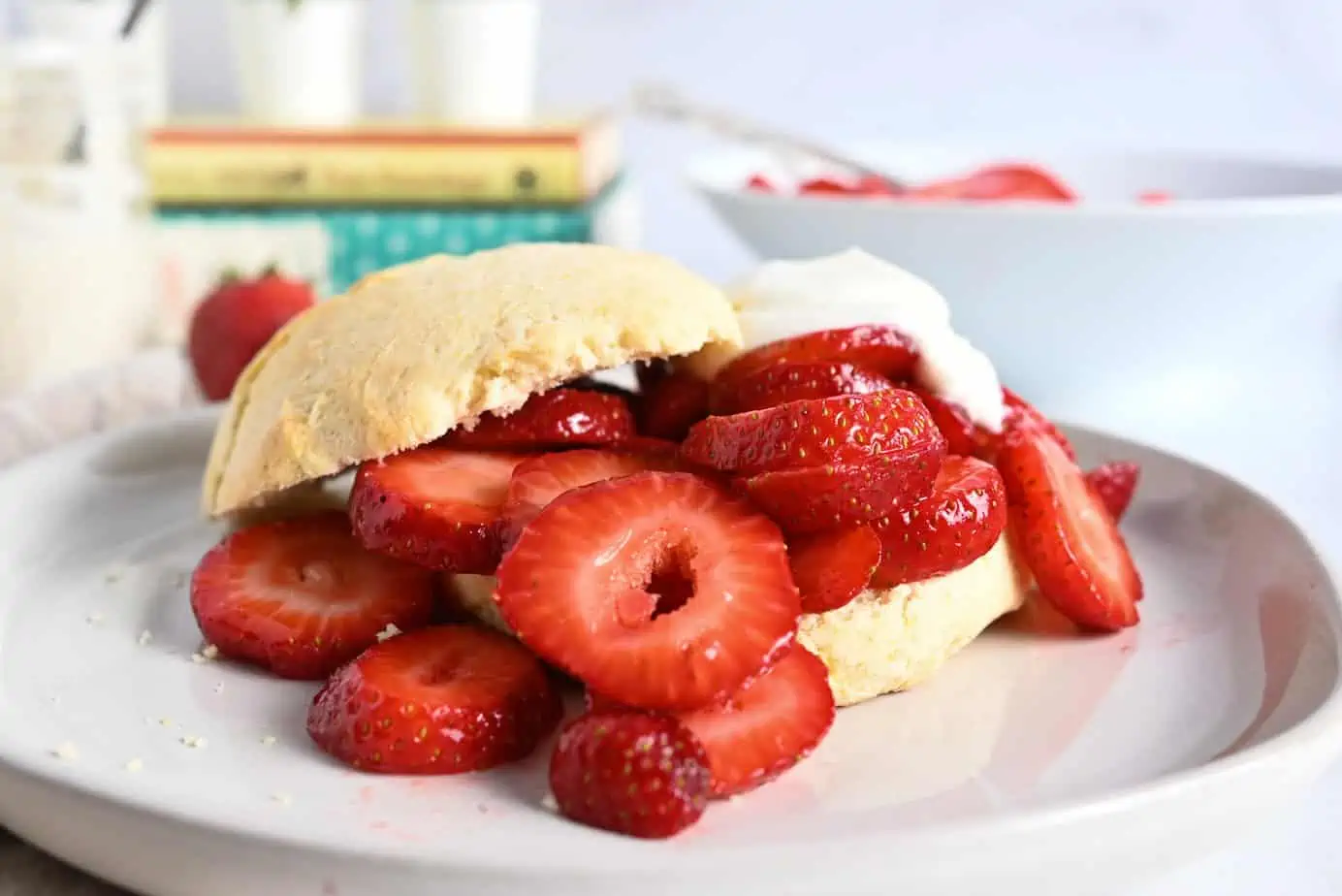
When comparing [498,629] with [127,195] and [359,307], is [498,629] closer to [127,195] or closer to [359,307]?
[359,307]

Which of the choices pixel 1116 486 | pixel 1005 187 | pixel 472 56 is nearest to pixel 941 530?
pixel 1116 486

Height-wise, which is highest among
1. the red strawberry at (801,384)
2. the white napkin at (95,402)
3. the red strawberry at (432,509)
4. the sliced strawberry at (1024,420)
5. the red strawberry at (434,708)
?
the red strawberry at (801,384)

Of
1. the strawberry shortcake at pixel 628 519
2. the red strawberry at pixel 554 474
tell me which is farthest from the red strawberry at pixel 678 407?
the red strawberry at pixel 554 474

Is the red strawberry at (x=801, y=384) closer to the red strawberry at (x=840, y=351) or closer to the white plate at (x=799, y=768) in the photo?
the red strawberry at (x=840, y=351)

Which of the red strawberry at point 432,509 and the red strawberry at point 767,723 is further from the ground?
the red strawberry at point 432,509

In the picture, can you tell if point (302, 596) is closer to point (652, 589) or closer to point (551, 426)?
point (551, 426)

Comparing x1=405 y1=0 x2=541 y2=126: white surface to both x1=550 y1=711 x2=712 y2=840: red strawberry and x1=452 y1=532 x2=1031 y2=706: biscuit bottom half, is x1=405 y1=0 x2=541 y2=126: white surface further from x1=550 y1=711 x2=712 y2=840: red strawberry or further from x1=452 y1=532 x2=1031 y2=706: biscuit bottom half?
x1=550 y1=711 x2=712 y2=840: red strawberry
